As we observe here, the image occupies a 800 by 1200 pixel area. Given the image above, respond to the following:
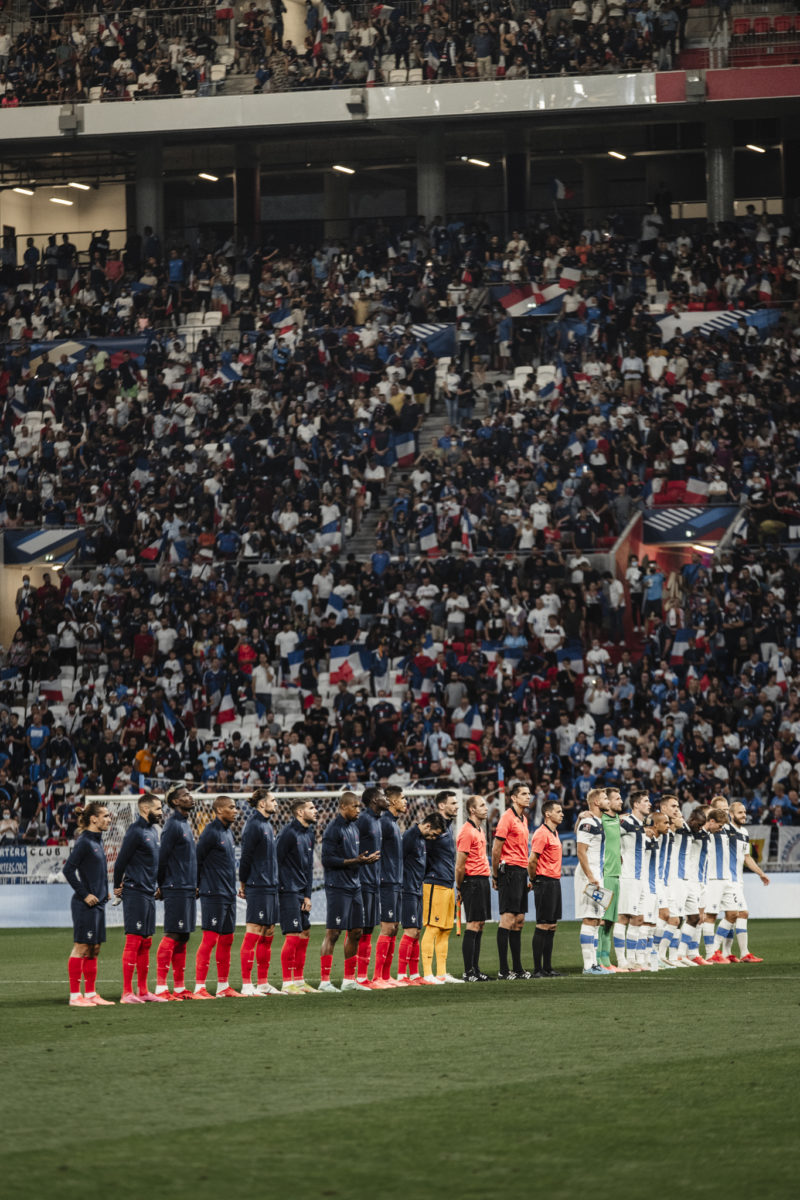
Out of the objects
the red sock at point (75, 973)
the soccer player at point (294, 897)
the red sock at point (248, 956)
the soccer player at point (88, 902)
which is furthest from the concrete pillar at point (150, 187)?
the red sock at point (75, 973)

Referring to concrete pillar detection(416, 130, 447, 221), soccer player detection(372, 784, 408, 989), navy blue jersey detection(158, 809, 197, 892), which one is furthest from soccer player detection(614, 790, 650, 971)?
concrete pillar detection(416, 130, 447, 221)

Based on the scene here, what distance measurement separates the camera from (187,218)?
52.0 meters

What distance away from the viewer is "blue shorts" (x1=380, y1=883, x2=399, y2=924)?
743 inches

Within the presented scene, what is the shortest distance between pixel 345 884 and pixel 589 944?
3.14 meters

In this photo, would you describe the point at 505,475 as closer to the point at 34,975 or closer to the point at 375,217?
the point at 375,217

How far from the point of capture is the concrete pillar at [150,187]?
1956 inches

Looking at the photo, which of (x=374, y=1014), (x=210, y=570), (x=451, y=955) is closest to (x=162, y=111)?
(x=210, y=570)

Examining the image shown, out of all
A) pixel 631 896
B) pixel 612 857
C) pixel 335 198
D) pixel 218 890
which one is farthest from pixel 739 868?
pixel 335 198

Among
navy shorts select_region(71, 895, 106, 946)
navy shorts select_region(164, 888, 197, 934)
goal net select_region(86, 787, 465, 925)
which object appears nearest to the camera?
navy shorts select_region(71, 895, 106, 946)

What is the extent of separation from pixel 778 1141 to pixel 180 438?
3359 centimetres

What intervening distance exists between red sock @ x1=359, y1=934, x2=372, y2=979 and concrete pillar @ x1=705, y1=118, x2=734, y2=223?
3086 centimetres

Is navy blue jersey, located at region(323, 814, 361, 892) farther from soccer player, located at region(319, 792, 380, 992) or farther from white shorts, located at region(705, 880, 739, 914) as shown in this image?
white shorts, located at region(705, 880, 739, 914)

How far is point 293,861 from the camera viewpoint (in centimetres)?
1838

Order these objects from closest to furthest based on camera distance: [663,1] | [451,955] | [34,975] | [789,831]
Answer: [34,975] < [451,955] < [789,831] < [663,1]
